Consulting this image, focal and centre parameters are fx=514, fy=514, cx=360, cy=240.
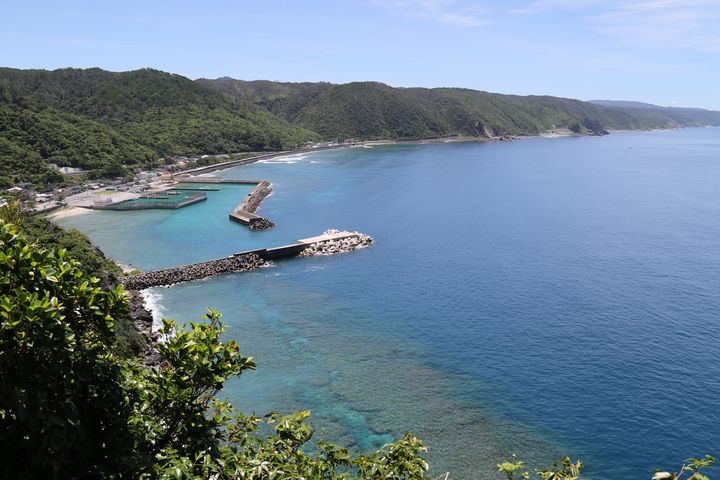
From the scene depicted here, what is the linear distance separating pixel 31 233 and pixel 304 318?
72.0 ft

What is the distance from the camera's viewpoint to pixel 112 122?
150 metres

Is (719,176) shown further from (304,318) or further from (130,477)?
Answer: (130,477)

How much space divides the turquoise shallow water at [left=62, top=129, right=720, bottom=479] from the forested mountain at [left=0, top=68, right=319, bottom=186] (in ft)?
116

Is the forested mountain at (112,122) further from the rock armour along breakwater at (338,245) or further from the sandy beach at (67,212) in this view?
the rock armour along breakwater at (338,245)

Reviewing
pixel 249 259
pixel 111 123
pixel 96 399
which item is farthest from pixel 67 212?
pixel 111 123

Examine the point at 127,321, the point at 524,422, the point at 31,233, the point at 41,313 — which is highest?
the point at 41,313

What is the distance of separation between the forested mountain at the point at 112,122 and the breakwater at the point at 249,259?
50996 millimetres

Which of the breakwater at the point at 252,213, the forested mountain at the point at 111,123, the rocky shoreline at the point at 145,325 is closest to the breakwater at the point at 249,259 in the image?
the rocky shoreline at the point at 145,325

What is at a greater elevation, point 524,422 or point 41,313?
point 41,313

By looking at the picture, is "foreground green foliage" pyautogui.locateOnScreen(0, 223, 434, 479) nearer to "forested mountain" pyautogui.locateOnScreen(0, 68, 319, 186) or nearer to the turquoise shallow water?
the turquoise shallow water

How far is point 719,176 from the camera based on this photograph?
122 m

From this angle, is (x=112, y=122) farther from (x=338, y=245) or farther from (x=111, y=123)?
(x=338, y=245)

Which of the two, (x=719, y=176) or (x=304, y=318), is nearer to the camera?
(x=304, y=318)

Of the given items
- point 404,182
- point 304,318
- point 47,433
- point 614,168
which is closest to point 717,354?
point 304,318
